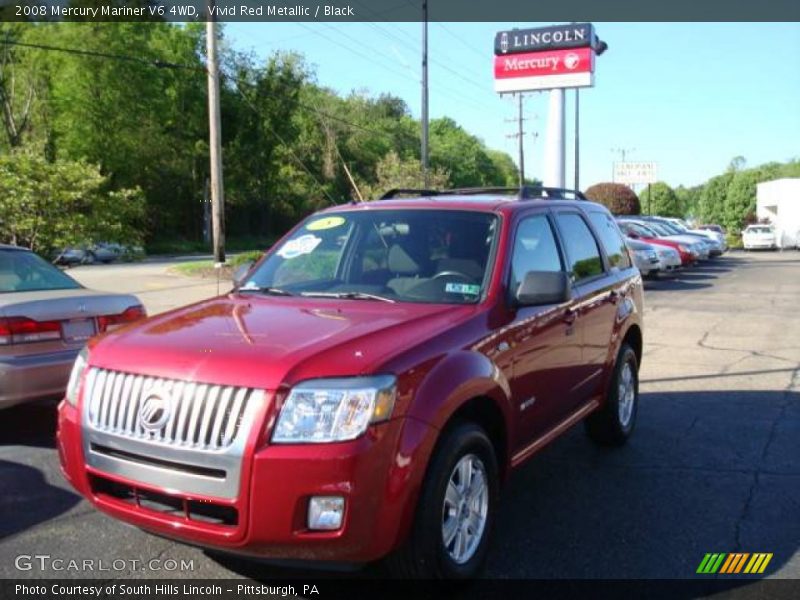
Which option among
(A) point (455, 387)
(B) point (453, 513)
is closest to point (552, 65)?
(A) point (455, 387)

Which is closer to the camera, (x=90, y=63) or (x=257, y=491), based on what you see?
(x=257, y=491)

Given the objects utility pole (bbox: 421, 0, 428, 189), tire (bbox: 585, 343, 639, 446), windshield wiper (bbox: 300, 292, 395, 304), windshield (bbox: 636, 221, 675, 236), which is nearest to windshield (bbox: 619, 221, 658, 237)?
windshield (bbox: 636, 221, 675, 236)

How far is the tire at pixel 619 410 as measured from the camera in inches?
218

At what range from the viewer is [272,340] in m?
3.26

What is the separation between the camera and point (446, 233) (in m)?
4.41

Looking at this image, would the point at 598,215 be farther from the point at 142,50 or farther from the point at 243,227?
the point at 243,227

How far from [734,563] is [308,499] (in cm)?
230

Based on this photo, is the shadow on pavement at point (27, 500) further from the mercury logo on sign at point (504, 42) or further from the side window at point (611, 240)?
the mercury logo on sign at point (504, 42)

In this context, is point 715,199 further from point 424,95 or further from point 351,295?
point 351,295

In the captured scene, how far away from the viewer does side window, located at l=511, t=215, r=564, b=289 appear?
14.1 ft

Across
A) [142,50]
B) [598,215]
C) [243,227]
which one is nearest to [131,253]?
[598,215]

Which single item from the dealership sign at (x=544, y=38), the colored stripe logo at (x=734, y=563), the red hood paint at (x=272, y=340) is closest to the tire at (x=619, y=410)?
the colored stripe logo at (x=734, y=563)

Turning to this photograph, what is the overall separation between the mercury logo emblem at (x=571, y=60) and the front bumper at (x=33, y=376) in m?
30.1

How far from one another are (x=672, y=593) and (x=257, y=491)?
202 cm
